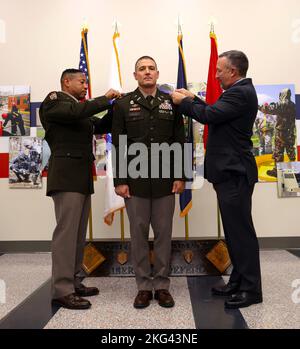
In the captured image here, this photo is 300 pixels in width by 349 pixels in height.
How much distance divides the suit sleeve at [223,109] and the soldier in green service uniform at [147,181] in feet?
0.65

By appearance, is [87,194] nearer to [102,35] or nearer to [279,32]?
[102,35]

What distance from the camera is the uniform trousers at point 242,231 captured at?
2.08 meters

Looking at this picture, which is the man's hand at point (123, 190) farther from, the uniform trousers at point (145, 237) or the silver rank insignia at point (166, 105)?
the silver rank insignia at point (166, 105)

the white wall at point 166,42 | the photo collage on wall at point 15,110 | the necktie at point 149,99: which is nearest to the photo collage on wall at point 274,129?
the white wall at point 166,42

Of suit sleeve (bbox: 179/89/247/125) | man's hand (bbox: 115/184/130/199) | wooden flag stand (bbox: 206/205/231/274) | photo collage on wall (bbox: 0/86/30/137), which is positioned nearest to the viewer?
suit sleeve (bbox: 179/89/247/125)

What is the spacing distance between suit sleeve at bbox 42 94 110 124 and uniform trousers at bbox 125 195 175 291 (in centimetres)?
62

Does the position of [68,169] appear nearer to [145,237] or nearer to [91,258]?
[145,237]

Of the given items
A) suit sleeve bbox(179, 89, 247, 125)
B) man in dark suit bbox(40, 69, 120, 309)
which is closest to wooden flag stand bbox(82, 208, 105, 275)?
man in dark suit bbox(40, 69, 120, 309)

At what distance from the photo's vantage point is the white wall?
3523 mm

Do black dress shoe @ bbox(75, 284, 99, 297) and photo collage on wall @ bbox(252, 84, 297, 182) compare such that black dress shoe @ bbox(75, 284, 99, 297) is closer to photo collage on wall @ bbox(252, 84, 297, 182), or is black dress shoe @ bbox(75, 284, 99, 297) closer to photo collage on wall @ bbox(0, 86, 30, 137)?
photo collage on wall @ bbox(0, 86, 30, 137)

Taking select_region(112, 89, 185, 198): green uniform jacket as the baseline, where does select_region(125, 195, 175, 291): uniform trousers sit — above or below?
below

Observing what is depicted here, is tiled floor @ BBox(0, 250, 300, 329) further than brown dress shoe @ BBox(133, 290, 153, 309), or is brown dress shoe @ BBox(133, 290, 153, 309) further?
brown dress shoe @ BBox(133, 290, 153, 309)

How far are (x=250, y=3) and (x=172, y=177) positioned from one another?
2479 millimetres
